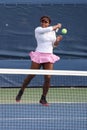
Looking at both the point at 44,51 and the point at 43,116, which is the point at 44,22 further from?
the point at 43,116

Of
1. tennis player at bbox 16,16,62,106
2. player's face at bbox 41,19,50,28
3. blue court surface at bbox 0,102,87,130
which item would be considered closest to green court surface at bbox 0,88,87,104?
blue court surface at bbox 0,102,87,130

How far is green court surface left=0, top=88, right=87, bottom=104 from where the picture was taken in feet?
31.5

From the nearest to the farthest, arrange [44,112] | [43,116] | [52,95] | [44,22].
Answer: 1. [43,116]
2. [44,112]
3. [44,22]
4. [52,95]

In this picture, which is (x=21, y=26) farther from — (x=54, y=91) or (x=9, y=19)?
(x=54, y=91)

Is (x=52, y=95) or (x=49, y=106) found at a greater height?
(x=49, y=106)

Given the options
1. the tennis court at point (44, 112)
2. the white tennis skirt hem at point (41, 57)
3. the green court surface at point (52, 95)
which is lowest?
the green court surface at point (52, 95)

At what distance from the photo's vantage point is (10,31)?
12500 millimetres

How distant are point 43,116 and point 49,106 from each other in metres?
0.83

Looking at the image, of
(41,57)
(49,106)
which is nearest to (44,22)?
(41,57)

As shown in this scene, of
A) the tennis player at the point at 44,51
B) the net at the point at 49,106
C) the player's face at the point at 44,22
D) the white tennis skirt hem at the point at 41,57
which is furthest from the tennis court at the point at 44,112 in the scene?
the player's face at the point at 44,22

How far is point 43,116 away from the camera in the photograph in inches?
315

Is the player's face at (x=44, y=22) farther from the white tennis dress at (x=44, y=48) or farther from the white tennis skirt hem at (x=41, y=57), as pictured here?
the white tennis skirt hem at (x=41, y=57)

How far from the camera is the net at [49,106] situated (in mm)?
7143

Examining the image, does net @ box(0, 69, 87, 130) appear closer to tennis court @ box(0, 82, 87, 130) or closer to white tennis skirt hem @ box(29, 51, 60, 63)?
tennis court @ box(0, 82, 87, 130)
